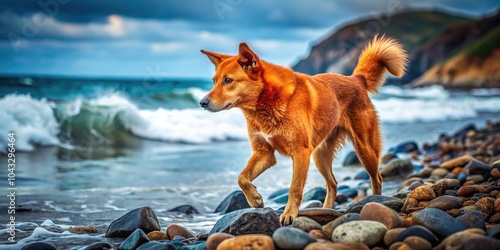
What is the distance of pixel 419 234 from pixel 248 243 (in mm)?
1372

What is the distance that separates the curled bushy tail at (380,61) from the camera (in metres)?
7.07

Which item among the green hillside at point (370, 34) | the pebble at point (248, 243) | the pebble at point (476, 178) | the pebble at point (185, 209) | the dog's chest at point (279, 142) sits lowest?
the pebble at point (185, 209)

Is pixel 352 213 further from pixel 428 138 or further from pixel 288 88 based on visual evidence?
pixel 428 138

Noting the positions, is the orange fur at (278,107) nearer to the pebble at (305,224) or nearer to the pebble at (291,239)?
the pebble at (305,224)

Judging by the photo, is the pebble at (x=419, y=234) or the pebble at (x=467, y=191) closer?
the pebble at (x=419, y=234)

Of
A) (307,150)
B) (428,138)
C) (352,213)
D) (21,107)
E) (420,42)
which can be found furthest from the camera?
(420,42)

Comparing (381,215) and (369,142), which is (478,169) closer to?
(369,142)

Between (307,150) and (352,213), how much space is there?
796mm

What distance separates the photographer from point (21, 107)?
16125 mm

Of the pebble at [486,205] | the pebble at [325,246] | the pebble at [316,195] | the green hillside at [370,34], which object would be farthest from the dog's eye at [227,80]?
the green hillside at [370,34]

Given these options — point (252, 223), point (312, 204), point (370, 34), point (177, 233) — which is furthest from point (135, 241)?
point (370, 34)

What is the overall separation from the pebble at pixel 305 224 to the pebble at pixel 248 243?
30.0 inches

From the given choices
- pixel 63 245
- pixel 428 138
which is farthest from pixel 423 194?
pixel 428 138

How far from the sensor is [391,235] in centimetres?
439
